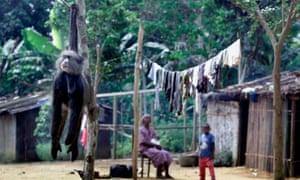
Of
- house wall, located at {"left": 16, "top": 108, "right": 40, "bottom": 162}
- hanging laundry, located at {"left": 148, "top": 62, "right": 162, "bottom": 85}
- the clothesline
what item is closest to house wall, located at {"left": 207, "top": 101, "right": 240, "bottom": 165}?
the clothesline

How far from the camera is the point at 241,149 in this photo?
1645 centimetres

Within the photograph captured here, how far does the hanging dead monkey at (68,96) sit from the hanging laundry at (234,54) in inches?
181

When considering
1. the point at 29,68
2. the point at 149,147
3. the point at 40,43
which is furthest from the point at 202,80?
the point at 29,68

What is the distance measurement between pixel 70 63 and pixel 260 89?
9241mm

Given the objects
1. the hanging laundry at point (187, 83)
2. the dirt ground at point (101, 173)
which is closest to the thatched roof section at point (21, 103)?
the dirt ground at point (101, 173)

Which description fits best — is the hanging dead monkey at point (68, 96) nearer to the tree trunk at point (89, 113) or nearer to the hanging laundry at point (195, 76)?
the tree trunk at point (89, 113)

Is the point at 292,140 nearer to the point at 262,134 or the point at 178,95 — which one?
the point at 262,134

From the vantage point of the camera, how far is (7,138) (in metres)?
19.1

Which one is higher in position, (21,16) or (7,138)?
(21,16)

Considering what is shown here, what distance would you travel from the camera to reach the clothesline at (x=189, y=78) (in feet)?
35.7

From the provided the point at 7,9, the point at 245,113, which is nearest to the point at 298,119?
the point at 245,113

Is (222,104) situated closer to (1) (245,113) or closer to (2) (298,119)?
(1) (245,113)

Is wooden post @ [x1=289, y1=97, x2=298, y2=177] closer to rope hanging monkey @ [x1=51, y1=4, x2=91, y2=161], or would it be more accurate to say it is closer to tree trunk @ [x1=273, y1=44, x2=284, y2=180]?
tree trunk @ [x1=273, y1=44, x2=284, y2=180]

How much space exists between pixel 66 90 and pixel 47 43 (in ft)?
43.9
